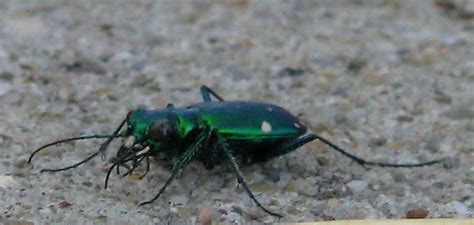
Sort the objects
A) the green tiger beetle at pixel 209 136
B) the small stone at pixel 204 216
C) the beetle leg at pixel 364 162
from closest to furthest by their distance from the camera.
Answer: the small stone at pixel 204 216, the green tiger beetle at pixel 209 136, the beetle leg at pixel 364 162

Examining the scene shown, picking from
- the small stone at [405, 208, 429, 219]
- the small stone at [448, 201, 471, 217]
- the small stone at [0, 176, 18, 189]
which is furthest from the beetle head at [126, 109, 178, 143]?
the small stone at [448, 201, 471, 217]

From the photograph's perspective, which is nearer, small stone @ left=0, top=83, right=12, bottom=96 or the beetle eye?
Answer: the beetle eye

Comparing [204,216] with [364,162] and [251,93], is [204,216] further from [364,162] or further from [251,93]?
[251,93]

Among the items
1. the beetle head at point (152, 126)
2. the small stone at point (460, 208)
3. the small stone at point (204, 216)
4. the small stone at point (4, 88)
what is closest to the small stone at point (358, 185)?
the small stone at point (460, 208)

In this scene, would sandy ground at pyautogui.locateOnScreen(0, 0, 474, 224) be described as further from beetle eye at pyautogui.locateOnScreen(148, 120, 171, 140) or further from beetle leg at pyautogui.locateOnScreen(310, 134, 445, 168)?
beetle eye at pyautogui.locateOnScreen(148, 120, 171, 140)

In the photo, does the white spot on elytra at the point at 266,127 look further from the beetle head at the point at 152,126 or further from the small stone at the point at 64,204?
the small stone at the point at 64,204

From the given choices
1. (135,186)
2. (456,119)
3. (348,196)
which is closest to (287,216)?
(348,196)

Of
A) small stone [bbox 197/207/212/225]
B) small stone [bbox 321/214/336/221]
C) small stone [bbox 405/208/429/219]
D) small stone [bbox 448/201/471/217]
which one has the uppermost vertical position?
small stone [bbox 197/207/212/225]
